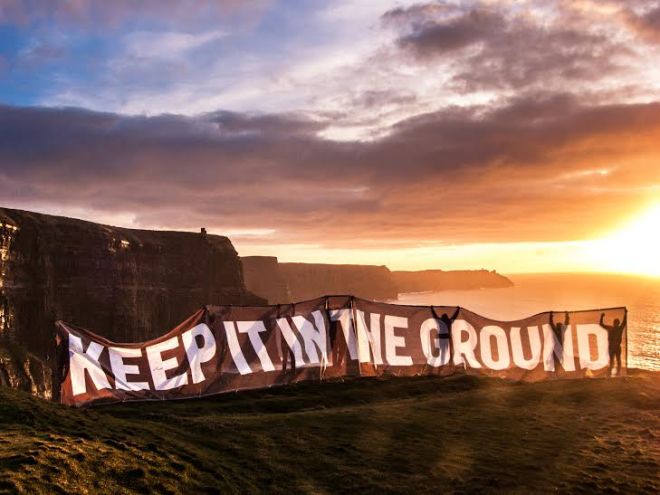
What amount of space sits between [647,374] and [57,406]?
83.4 feet

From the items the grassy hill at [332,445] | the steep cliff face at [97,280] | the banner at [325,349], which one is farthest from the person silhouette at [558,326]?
the steep cliff face at [97,280]

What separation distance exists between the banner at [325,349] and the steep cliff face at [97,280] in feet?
131

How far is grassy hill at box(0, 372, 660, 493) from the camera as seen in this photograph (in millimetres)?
9789

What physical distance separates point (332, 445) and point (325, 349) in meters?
9.79

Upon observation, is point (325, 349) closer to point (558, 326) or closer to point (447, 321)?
point (447, 321)

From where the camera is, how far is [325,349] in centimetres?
2347

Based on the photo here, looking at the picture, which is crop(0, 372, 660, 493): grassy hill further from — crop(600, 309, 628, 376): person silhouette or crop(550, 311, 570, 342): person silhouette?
Answer: crop(600, 309, 628, 376): person silhouette

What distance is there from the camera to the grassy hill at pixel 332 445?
9.79 m

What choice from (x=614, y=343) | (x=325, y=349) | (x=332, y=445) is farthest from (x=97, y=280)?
(x=332, y=445)

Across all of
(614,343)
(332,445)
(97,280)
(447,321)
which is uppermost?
(97,280)

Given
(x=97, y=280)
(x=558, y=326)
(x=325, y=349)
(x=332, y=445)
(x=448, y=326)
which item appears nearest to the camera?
(x=332, y=445)

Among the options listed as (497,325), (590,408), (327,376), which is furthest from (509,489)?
(497,325)

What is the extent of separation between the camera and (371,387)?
73.3 feet

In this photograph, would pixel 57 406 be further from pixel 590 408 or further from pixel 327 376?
pixel 590 408
